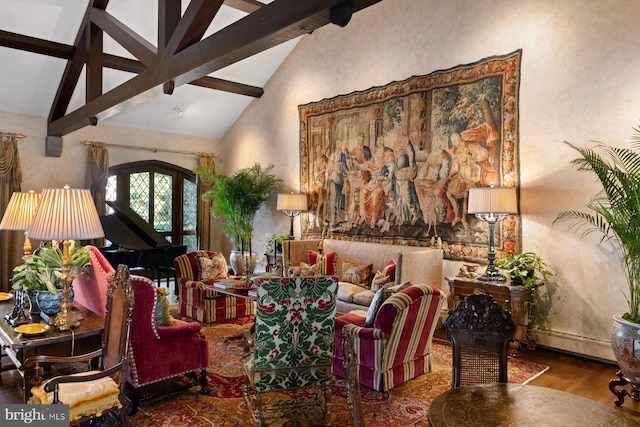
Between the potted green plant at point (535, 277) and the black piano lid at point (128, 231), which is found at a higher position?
the black piano lid at point (128, 231)

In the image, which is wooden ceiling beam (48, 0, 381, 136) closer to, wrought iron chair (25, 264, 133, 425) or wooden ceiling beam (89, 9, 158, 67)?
wooden ceiling beam (89, 9, 158, 67)

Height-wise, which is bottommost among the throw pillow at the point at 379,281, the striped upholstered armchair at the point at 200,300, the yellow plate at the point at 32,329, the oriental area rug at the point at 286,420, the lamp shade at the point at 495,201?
the oriental area rug at the point at 286,420

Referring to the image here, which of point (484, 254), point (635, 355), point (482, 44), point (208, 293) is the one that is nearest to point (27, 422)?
point (208, 293)

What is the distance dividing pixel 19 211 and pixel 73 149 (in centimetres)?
456

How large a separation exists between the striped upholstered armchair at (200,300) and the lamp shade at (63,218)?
2.93 metres

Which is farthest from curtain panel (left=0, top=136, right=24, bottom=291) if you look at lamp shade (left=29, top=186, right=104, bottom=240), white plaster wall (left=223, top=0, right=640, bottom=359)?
white plaster wall (left=223, top=0, right=640, bottom=359)

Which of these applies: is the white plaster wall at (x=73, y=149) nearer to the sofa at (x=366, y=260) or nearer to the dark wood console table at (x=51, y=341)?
the sofa at (x=366, y=260)

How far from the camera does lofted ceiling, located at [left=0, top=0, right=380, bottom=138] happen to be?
12.4ft

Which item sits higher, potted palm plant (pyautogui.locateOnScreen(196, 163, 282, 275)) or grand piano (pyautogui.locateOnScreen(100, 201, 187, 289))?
potted palm plant (pyautogui.locateOnScreen(196, 163, 282, 275))

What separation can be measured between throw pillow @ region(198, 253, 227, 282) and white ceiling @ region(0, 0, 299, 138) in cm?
366

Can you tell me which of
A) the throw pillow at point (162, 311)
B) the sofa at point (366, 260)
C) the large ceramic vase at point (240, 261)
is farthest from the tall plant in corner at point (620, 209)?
the large ceramic vase at point (240, 261)

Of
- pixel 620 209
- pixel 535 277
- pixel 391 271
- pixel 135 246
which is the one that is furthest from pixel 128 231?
pixel 620 209

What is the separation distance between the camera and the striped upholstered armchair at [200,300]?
19.5ft

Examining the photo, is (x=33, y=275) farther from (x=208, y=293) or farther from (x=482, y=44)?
(x=482, y=44)
